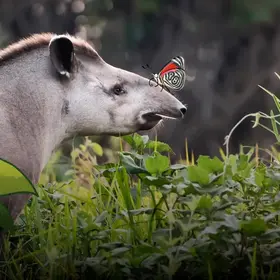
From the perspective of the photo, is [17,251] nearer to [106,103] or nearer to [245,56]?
[106,103]

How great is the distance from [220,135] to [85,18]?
8.16 ft

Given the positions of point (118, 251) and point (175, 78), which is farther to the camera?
point (175, 78)

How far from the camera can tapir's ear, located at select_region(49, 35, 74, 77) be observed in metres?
4.01

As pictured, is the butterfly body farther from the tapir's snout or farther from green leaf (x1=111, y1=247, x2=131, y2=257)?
green leaf (x1=111, y1=247, x2=131, y2=257)

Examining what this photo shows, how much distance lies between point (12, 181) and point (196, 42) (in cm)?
919

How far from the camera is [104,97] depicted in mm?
4160

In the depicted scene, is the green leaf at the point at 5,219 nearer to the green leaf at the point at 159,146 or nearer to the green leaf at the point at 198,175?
the green leaf at the point at 198,175

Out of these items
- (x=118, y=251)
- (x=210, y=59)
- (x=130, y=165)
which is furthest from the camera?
(x=210, y=59)

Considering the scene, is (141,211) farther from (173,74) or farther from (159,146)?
(173,74)

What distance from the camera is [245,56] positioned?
500 inches

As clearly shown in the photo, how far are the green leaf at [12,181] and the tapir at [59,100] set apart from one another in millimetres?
366

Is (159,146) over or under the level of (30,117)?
under

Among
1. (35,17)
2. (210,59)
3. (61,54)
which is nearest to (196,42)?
(210,59)

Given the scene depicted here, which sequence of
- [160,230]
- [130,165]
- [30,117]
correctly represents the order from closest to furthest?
[160,230], [130,165], [30,117]
